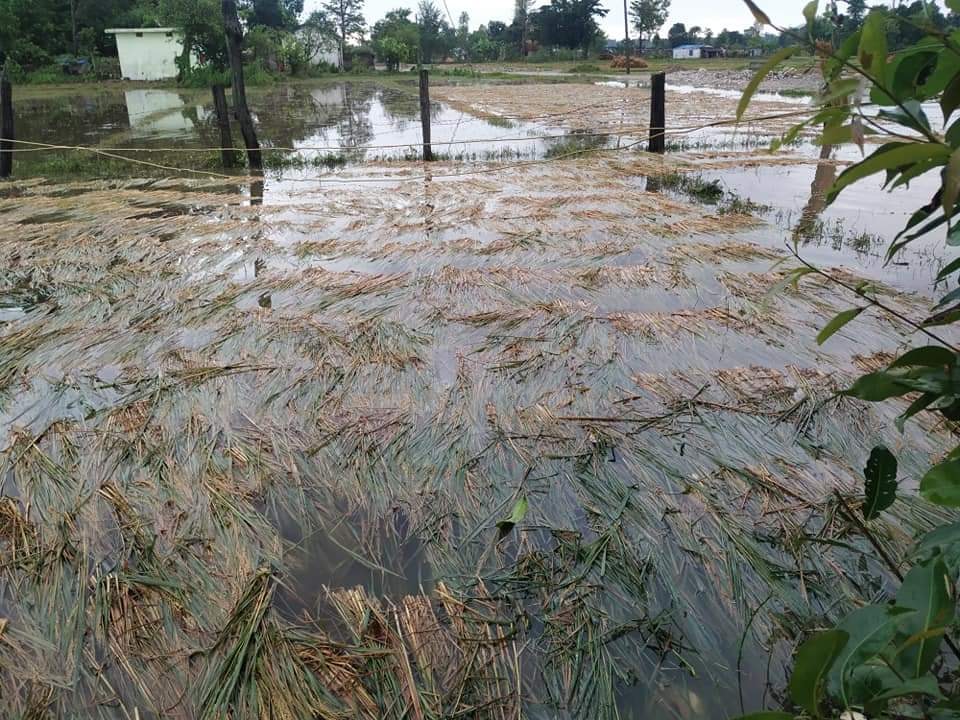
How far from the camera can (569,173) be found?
8.70 metres

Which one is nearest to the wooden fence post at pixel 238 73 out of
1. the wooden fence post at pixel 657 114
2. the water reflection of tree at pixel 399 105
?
the wooden fence post at pixel 657 114

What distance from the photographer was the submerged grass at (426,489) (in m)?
1.63

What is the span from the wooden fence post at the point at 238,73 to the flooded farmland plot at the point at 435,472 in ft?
15.4

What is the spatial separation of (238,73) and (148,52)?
29.4 m

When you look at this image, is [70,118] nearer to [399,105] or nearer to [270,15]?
[399,105]

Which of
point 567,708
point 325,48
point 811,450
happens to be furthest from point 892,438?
point 325,48

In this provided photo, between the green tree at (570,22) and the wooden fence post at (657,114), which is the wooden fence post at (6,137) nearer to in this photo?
the wooden fence post at (657,114)

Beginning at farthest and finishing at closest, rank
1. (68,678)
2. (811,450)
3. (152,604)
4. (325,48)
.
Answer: (325,48) < (811,450) < (152,604) < (68,678)

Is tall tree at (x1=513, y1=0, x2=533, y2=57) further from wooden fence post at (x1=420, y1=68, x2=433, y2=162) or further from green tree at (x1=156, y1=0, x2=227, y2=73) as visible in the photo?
wooden fence post at (x1=420, y1=68, x2=433, y2=162)

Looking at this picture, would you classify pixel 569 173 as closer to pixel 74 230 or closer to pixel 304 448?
pixel 74 230

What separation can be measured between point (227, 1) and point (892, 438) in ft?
32.8

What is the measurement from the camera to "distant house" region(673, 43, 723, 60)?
59125mm

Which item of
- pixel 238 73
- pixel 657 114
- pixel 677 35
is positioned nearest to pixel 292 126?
pixel 238 73

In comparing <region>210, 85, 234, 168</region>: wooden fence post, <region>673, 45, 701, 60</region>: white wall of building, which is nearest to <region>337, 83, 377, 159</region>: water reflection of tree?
<region>210, 85, 234, 168</region>: wooden fence post
